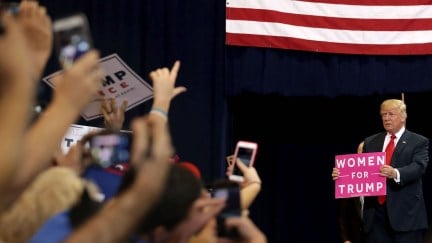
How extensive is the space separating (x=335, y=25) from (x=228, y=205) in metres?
4.71

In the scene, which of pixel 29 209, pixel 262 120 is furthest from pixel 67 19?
pixel 262 120

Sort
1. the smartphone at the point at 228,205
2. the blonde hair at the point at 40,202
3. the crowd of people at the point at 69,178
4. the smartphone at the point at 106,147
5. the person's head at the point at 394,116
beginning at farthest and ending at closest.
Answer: the person's head at the point at 394,116 < the smartphone at the point at 106,147 < the smartphone at the point at 228,205 < the blonde hair at the point at 40,202 < the crowd of people at the point at 69,178

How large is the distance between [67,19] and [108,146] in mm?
426

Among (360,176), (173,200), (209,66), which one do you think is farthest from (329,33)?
(173,200)

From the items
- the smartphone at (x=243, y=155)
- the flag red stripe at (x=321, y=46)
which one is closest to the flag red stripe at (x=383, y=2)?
the flag red stripe at (x=321, y=46)

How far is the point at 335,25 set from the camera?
6559mm

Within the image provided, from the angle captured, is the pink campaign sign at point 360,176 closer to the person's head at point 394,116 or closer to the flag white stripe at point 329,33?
the person's head at point 394,116

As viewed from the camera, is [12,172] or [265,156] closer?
[12,172]

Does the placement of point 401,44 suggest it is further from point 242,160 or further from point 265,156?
point 242,160

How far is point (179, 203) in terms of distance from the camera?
5.51ft

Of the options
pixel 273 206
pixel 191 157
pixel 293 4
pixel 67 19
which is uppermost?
pixel 293 4

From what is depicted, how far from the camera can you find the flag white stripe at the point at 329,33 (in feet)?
21.3

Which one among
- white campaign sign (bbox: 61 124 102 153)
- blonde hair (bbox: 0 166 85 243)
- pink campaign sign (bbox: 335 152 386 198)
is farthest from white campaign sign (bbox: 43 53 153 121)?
blonde hair (bbox: 0 166 85 243)

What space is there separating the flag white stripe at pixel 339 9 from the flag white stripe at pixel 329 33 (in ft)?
0.39
